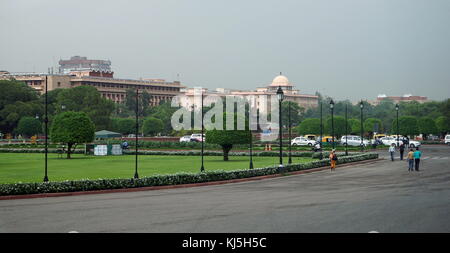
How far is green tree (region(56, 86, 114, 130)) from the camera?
94.2 metres

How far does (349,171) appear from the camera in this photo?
121ft

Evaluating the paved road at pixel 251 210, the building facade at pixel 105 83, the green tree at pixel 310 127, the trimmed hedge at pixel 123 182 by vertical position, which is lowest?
the paved road at pixel 251 210

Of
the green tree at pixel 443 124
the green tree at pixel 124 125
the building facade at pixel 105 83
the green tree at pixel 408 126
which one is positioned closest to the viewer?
the green tree at pixel 408 126

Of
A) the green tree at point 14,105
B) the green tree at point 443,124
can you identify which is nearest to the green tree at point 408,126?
the green tree at point 443,124

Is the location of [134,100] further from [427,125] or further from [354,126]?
[427,125]

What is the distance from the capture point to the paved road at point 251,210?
→ 15.5 metres

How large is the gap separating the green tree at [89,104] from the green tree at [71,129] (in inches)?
1563

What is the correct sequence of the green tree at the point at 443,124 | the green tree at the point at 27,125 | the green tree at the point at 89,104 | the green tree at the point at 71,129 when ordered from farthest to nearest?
the green tree at the point at 443,124, the green tree at the point at 89,104, the green tree at the point at 27,125, the green tree at the point at 71,129

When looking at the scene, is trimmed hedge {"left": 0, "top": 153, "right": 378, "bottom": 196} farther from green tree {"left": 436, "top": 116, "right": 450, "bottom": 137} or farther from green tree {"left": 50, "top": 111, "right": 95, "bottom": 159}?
green tree {"left": 436, "top": 116, "right": 450, "bottom": 137}

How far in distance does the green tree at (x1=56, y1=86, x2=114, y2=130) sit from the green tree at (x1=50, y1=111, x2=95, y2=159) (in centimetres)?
3969

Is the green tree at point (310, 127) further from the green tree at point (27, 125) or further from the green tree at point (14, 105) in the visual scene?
the green tree at point (14, 105)

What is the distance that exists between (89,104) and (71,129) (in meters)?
45.3

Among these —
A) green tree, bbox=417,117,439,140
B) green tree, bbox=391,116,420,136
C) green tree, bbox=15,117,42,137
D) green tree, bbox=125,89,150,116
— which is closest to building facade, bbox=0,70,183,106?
green tree, bbox=125,89,150,116

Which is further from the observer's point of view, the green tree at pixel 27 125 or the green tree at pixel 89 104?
the green tree at pixel 89 104
